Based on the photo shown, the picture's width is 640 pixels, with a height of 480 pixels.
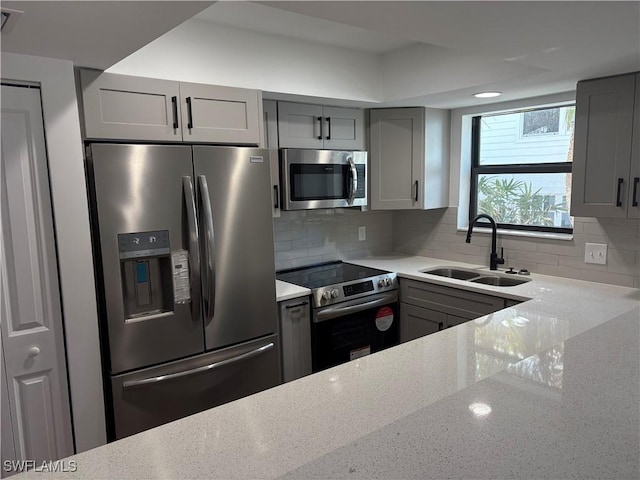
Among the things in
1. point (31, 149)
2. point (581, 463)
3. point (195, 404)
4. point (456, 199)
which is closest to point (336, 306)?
point (195, 404)

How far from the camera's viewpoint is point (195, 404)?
235 cm

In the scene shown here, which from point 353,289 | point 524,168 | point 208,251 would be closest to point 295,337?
point 353,289

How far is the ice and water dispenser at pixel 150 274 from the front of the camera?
2.11 m

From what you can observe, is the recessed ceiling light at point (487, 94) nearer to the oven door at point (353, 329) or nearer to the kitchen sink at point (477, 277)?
the kitchen sink at point (477, 277)

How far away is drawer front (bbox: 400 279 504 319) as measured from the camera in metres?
2.75

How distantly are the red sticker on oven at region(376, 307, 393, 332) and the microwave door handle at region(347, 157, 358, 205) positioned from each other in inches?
31.6

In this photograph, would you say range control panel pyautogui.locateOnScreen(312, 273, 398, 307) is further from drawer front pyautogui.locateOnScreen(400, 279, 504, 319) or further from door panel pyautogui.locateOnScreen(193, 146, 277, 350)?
door panel pyautogui.locateOnScreen(193, 146, 277, 350)

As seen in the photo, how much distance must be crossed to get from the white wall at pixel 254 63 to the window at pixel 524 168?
3.40ft

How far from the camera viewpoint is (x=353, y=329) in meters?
3.06

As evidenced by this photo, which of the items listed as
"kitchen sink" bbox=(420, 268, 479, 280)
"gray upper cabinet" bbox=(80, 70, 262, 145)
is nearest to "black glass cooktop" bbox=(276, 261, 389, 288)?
"kitchen sink" bbox=(420, 268, 479, 280)

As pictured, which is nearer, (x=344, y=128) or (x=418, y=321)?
(x=418, y=321)

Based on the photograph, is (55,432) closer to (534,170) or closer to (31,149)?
(31,149)

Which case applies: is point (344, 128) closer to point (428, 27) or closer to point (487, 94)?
point (487, 94)

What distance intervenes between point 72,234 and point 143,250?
0.30 metres
